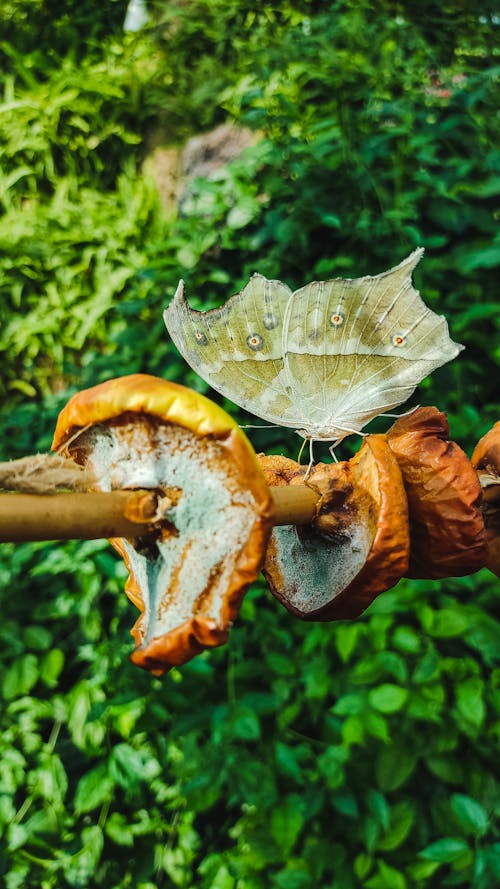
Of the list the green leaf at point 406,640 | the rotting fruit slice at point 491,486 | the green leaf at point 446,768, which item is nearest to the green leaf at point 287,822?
the green leaf at point 446,768

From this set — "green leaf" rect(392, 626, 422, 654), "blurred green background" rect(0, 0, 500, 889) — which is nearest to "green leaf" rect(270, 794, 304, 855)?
"blurred green background" rect(0, 0, 500, 889)

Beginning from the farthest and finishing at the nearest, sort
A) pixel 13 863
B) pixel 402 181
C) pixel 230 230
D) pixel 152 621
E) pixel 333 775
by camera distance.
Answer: pixel 230 230, pixel 402 181, pixel 13 863, pixel 333 775, pixel 152 621

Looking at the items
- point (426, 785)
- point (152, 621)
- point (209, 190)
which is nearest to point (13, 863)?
point (426, 785)

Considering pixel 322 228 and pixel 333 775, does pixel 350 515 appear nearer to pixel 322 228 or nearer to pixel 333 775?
pixel 333 775

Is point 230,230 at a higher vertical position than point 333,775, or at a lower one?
higher

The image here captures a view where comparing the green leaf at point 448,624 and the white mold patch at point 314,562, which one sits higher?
the white mold patch at point 314,562

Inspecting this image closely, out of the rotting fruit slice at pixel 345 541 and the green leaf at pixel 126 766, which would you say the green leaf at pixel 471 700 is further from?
the rotting fruit slice at pixel 345 541

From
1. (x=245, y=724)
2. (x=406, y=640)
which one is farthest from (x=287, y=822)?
(x=406, y=640)
